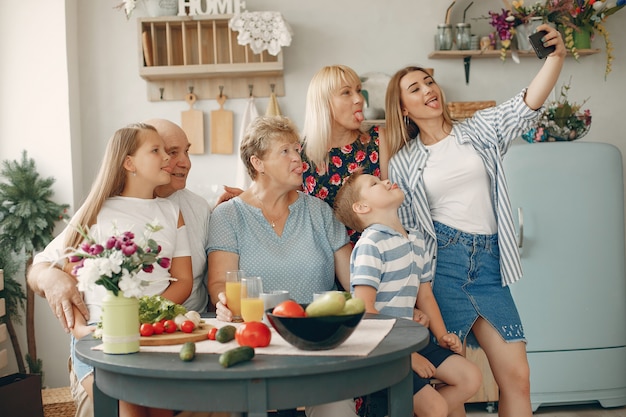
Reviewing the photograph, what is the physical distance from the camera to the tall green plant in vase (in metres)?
3.75

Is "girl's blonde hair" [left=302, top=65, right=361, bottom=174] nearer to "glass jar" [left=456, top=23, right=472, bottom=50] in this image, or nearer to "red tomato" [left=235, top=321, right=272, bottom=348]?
"red tomato" [left=235, top=321, right=272, bottom=348]

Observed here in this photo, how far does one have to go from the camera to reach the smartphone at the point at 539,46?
2.39m

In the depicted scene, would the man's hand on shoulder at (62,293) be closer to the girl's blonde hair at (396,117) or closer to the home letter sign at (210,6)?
the girl's blonde hair at (396,117)

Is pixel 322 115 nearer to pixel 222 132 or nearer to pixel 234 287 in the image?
pixel 234 287

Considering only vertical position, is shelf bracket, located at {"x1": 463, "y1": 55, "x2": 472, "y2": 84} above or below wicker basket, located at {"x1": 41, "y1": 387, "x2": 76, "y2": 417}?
above

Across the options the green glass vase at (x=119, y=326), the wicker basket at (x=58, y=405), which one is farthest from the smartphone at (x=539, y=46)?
the wicker basket at (x=58, y=405)

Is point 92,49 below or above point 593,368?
above

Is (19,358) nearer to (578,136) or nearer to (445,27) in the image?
(445,27)

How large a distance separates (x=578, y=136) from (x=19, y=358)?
3.27m

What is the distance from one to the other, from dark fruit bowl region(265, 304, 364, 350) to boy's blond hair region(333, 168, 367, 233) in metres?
0.83

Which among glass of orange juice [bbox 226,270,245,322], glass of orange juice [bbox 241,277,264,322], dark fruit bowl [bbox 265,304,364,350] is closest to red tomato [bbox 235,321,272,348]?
dark fruit bowl [bbox 265,304,364,350]

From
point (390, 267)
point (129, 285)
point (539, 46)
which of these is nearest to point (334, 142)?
point (390, 267)

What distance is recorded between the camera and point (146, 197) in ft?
7.99

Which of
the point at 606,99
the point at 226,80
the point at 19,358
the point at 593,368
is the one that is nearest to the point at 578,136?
the point at 606,99
